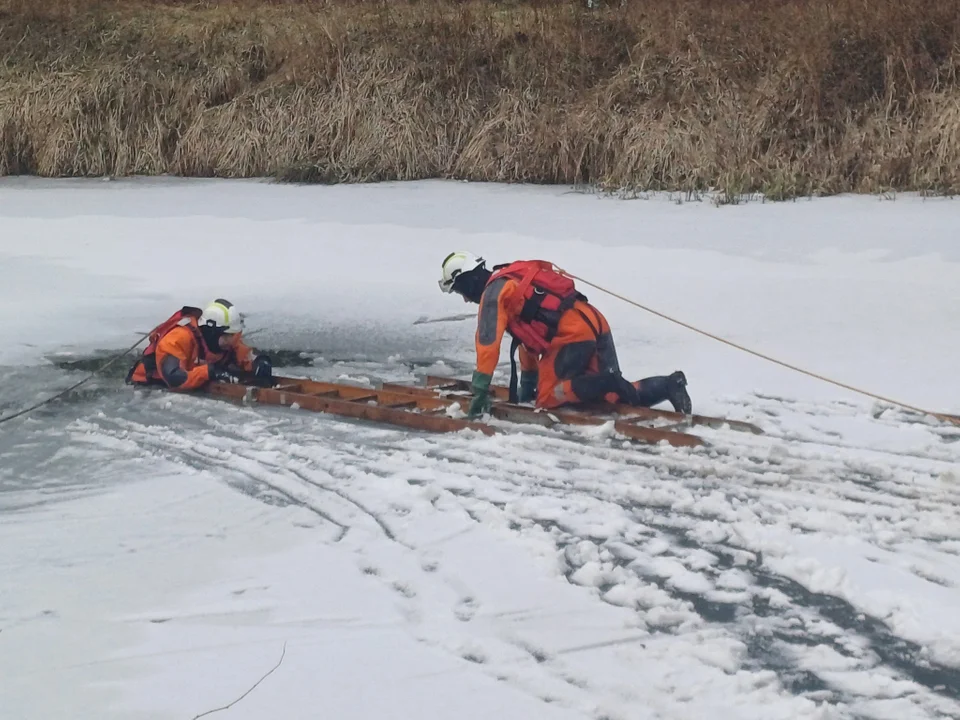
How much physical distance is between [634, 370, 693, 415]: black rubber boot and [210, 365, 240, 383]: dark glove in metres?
2.41

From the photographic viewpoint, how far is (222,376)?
6.91 m

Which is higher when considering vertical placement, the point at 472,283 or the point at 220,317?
the point at 472,283

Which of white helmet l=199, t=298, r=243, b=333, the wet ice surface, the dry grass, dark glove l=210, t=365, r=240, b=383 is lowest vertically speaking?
the wet ice surface

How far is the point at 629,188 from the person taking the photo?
12305 millimetres

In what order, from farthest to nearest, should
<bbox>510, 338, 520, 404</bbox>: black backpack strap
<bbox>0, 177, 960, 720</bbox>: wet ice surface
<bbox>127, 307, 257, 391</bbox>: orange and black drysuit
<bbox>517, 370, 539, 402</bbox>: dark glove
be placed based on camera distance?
<bbox>127, 307, 257, 391</bbox>: orange and black drysuit
<bbox>517, 370, 539, 402</bbox>: dark glove
<bbox>510, 338, 520, 404</bbox>: black backpack strap
<bbox>0, 177, 960, 720</bbox>: wet ice surface

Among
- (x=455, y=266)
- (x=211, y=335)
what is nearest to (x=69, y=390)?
(x=211, y=335)

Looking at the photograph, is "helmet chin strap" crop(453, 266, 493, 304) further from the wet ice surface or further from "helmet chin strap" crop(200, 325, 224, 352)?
"helmet chin strap" crop(200, 325, 224, 352)

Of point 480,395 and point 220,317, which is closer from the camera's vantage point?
point 480,395

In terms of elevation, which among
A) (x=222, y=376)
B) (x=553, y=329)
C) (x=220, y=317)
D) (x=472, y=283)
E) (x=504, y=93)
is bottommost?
(x=222, y=376)

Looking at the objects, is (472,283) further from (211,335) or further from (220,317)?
(211,335)

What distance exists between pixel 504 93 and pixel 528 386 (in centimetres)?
861

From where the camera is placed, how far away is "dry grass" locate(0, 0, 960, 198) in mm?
12172

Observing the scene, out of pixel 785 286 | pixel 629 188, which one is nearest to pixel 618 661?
pixel 785 286

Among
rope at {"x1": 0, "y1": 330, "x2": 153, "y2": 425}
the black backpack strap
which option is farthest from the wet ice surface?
the black backpack strap
